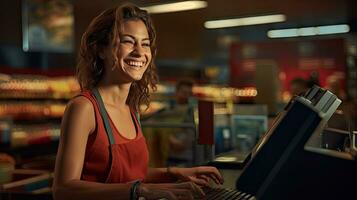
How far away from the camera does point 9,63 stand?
5.68m

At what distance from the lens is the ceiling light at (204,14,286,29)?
8746mm

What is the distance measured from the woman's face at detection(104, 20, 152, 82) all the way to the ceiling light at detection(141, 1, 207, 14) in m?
5.59

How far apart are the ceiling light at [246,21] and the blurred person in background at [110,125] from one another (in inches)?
293

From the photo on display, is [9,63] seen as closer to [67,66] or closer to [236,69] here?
[67,66]

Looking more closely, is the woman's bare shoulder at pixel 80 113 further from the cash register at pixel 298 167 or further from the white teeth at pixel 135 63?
the cash register at pixel 298 167

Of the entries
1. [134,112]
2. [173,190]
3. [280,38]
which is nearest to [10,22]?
[134,112]

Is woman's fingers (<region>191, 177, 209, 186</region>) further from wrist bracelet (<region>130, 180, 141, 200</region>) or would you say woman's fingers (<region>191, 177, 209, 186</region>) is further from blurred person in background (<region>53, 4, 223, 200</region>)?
wrist bracelet (<region>130, 180, 141, 200</region>)

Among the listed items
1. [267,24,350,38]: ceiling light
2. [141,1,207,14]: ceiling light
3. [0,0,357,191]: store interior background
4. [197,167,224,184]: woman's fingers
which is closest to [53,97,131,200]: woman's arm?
[197,167,224,184]: woman's fingers

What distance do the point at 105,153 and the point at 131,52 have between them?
12.9 inches

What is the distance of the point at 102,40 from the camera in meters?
1.50

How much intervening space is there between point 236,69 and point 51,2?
431 centimetres

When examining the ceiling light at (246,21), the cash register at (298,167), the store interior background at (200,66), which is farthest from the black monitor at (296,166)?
the ceiling light at (246,21)

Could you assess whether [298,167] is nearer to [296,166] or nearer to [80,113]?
[296,166]

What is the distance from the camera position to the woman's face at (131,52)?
143 cm
